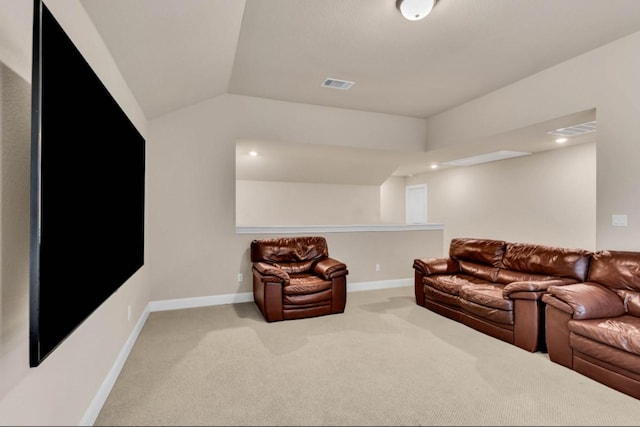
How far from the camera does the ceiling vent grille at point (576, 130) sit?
4.18 meters

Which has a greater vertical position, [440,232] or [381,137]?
[381,137]

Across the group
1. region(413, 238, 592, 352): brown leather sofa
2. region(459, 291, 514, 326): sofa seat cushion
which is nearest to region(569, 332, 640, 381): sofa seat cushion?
region(413, 238, 592, 352): brown leather sofa

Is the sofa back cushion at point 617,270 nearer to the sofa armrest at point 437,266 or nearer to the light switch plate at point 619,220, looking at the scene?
the light switch plate at point 619,220

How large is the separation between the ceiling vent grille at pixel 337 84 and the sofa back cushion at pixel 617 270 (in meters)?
3.25

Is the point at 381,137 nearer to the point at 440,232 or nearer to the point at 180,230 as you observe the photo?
the point at 440,232

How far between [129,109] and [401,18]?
2560 mm

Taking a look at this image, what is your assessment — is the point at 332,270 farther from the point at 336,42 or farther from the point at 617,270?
the point at 617,270

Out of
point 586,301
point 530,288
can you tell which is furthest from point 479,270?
point 586,301

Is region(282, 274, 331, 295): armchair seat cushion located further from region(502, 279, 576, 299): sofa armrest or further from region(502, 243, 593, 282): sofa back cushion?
region(502, 243, 593, 282): sofa back cushion

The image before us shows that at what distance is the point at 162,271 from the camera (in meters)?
4.23

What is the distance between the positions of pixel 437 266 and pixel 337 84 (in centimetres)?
271

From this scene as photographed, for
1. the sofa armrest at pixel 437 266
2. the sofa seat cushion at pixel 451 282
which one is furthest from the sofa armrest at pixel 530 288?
the sofa armrest at pixel 437 266

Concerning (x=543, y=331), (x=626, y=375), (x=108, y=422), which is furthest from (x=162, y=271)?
(x=626, y=375)

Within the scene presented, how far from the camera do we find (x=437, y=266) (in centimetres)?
434
